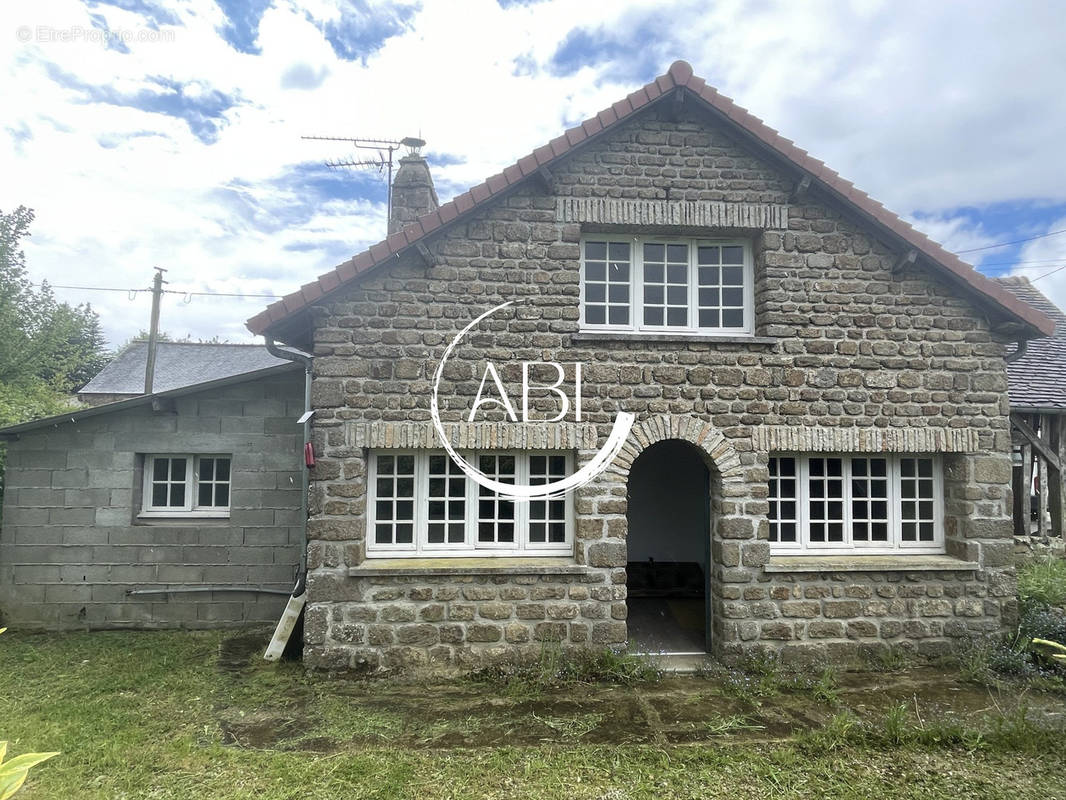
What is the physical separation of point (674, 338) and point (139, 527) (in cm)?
730

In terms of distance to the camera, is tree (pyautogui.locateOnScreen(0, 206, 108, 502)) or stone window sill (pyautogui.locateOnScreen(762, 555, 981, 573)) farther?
tree (pyautogui.locateOnScreen(0, 206, 108, 502))

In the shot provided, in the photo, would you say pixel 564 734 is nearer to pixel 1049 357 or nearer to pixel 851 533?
pixel 851 533

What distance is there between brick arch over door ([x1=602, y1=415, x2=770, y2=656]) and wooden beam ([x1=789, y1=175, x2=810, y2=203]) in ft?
Answer: 9.12

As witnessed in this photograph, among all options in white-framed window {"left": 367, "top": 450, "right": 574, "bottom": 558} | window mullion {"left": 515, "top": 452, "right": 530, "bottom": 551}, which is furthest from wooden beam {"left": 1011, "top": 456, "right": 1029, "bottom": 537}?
window mullion {"left": 515, "top": 452, "right": 530, "bottom": 551}

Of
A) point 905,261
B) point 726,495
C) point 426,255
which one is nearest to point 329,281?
point 426,255

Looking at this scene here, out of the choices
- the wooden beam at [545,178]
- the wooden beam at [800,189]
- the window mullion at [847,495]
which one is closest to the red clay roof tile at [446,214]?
the wooden beam at [545,178]

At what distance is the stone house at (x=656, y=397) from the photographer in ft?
19.6

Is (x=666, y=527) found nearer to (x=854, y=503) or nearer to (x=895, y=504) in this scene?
(x=854, y=503)

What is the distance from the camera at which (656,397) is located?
6.20 metres

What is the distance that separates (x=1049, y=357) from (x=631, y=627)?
10159 millimetres

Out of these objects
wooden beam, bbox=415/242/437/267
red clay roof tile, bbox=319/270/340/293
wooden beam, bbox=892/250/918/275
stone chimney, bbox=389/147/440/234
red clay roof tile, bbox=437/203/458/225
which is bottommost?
red clay roof tile, bbox=319/270/340/293

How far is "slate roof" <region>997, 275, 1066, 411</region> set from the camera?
954cm

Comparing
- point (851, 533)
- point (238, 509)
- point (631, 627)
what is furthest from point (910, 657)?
point (238, 509)

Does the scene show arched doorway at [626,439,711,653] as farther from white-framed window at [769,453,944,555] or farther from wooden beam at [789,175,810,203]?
wooden beam at [789,175,810,203]
